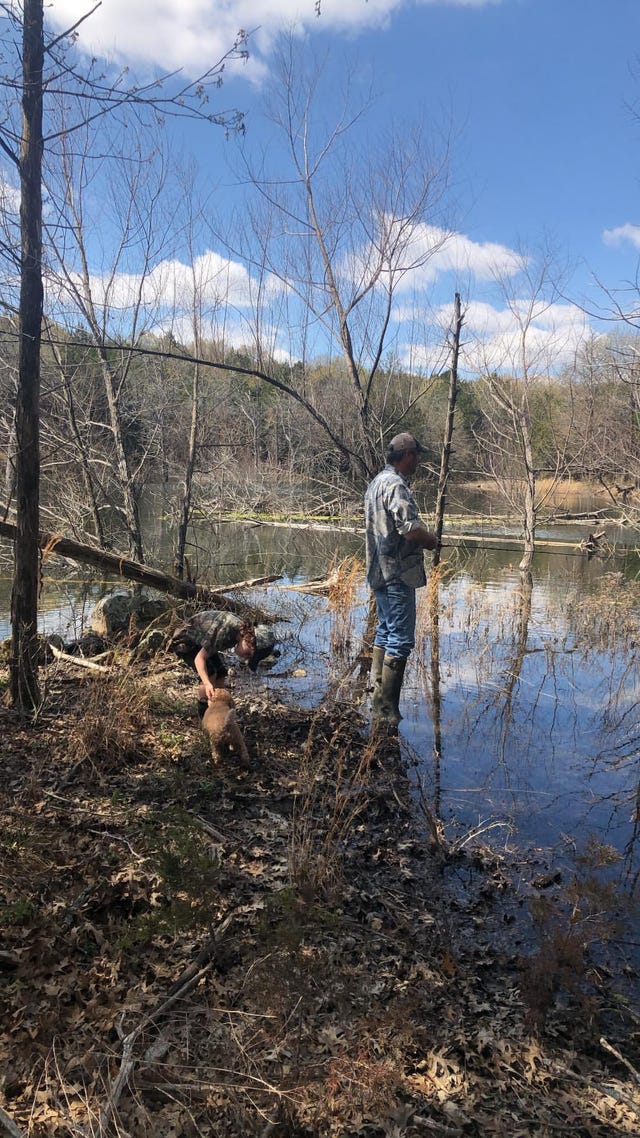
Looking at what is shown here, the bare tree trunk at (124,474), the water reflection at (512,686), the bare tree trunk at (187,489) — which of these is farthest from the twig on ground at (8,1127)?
the bare tree trunk at (124,474)

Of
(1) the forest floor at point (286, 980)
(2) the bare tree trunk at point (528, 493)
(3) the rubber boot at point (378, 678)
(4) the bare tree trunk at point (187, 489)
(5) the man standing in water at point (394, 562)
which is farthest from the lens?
(2) the bare tree trunk at point (528, 493)

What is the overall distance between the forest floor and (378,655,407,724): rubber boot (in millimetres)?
1218

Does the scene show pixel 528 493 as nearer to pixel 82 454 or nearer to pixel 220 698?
pixel 82 454

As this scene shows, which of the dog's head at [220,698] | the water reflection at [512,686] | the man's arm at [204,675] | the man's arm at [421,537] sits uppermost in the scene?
the man's arm at [421,537]

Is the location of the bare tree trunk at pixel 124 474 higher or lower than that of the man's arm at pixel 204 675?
higher

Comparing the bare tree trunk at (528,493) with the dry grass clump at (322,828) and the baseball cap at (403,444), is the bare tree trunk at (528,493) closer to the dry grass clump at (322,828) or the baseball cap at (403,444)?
the baseball cap at (403,444)

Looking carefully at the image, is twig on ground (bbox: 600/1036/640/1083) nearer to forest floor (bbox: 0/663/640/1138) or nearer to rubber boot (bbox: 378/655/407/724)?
forest floor (bbox: 0/663/640/1138)

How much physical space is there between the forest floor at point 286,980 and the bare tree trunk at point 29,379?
1294mm

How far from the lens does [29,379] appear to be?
4969 mm

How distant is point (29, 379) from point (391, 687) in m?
3.72

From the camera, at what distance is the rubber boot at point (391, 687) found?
5.24 m

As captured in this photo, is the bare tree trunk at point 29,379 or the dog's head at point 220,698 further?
the bare tree trunk at point 29,379

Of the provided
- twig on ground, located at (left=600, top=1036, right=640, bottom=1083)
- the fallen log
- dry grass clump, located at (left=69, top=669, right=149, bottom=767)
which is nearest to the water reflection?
the fallen log

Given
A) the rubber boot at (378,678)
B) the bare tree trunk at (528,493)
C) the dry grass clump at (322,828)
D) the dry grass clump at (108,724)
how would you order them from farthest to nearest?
the bare tree trunk at (528,493)
the rubber boot at (378,678)
the dry grass clump at (108,724)
the dry grass clump at (322,828)
